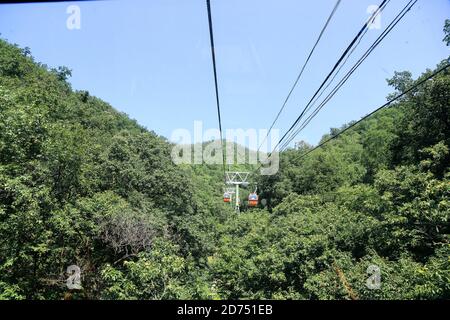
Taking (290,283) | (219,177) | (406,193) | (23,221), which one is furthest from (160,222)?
(219,177)

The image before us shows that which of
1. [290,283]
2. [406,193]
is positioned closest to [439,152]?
[406,193]

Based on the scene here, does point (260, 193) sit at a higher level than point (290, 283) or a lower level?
higher

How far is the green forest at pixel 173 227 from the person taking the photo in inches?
287

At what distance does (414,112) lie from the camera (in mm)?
13789

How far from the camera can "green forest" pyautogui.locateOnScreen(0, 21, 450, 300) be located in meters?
7.29

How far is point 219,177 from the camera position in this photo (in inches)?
1174

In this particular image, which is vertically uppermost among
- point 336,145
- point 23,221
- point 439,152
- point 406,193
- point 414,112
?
point 336,145

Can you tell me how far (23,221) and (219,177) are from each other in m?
22.9

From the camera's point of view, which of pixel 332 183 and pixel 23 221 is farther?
pixel 332 183

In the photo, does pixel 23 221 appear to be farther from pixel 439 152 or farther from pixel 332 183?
pixel 332 183

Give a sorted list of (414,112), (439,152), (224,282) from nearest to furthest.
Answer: (439,152) < (224,282) < (414,112)

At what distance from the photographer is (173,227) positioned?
14.5 meters

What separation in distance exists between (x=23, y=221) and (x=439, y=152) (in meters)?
11.4
